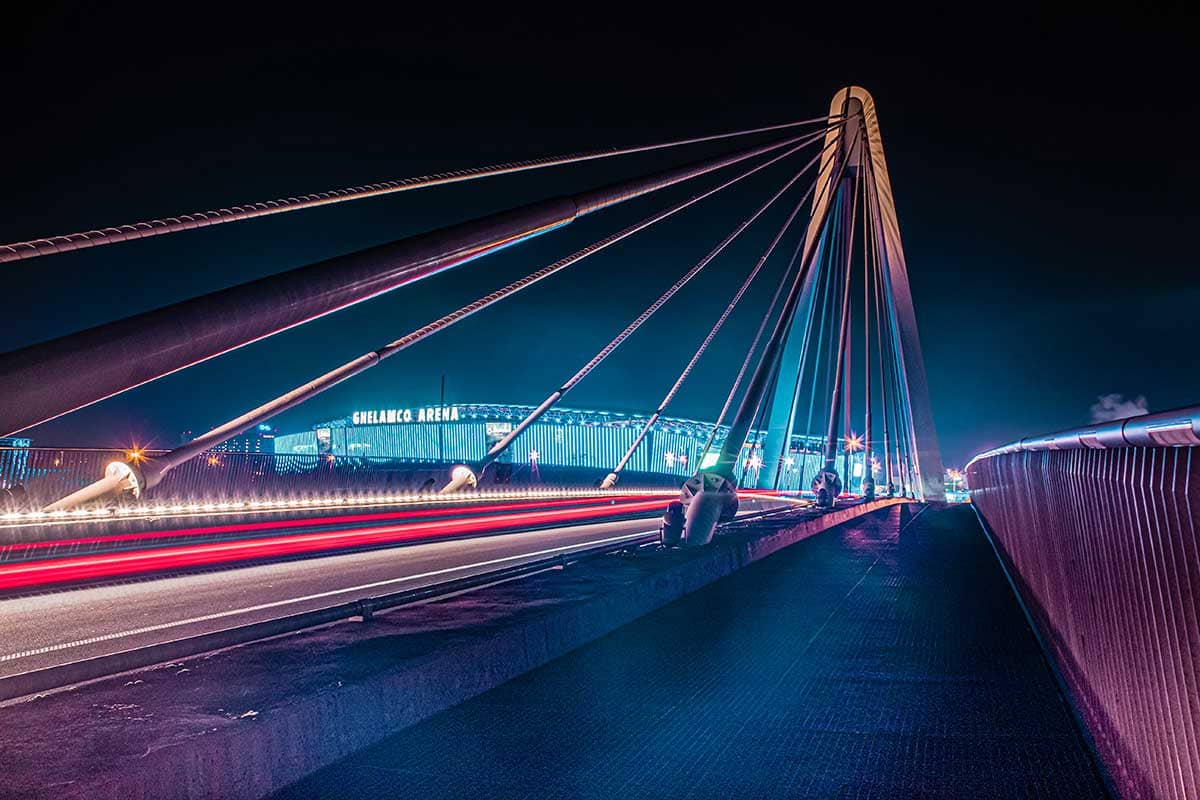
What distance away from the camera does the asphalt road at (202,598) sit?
7.73 m

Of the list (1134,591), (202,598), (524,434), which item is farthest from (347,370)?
(524,434)

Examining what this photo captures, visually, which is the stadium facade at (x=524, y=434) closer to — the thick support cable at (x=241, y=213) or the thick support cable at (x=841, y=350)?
the thick support cable at (x=841, y=350)

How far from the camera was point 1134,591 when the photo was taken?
365 cm

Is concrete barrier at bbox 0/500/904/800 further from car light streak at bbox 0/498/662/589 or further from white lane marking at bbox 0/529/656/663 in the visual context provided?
car light streak at bbox 0/498/662/589

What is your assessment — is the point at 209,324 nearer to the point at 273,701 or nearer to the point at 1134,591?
the point at 273,701

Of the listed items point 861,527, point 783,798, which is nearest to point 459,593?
point 783,798

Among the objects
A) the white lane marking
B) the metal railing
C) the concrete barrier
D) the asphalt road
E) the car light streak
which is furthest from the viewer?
the car light streak

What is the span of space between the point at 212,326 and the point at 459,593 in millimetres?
3569

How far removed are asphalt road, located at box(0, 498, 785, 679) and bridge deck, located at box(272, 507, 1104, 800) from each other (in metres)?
3.88

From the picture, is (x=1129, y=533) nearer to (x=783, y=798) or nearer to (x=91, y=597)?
(x=783, y=798)

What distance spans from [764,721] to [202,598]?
781 cm

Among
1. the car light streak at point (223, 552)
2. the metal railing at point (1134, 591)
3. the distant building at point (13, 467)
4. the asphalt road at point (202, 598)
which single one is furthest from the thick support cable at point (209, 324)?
the distant building at point (13, 467)

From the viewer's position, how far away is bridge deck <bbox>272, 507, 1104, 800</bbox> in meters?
4.05

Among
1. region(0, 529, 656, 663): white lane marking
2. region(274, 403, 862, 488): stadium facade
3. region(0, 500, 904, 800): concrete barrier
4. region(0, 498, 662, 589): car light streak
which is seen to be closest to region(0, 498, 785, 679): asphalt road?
region(0, 529, 656, 663): white lane marking
